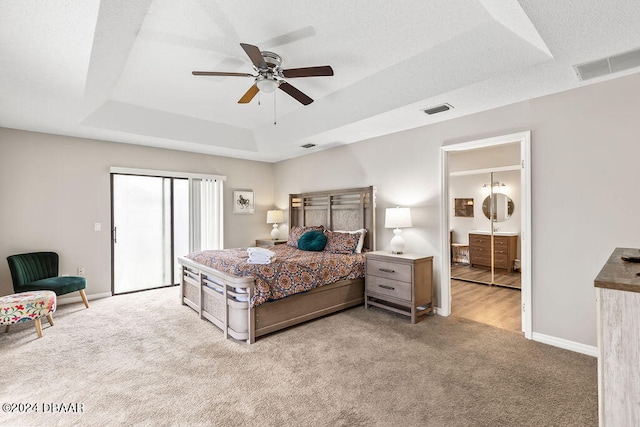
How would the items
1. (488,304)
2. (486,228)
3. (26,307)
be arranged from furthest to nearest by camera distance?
(486,228) → (488,304) → (26,307)

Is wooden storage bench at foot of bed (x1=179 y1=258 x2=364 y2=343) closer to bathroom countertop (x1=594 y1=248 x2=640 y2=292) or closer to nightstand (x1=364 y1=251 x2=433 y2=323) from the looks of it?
nightstand (x1=364 y1=251 x2=433 y2=323)

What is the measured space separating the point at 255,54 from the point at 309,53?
72 centimetres

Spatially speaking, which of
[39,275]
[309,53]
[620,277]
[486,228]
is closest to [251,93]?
[309,53]

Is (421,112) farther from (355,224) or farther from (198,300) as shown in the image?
(198,300)

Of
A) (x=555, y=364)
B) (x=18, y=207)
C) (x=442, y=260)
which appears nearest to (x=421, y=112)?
(x=442, y=260)

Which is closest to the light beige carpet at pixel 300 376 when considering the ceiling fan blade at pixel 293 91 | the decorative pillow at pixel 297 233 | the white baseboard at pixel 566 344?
the white baseboard at pixel 566 344

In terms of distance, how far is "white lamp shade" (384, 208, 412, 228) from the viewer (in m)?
4.00

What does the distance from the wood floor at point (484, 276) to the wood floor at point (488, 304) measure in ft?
0.69

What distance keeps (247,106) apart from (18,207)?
3.39 metres

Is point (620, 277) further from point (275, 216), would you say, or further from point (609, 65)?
point (275, 216)

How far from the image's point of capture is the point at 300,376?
2451mm

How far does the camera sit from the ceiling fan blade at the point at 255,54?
2188 millimetres

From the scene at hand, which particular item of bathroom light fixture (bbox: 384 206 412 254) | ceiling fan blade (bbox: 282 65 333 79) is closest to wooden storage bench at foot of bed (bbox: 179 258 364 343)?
bathroom light fixture (bbox: 384 206 412 254)

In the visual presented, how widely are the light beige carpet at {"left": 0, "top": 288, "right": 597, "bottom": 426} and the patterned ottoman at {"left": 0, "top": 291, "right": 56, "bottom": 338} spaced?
0.22 m
